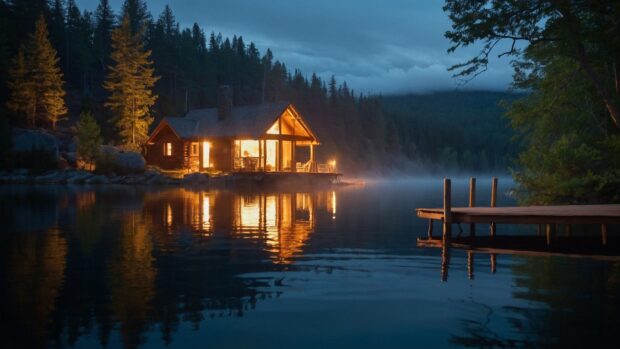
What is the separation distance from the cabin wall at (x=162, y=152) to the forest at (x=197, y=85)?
7.99m

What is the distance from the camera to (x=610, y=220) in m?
12.5

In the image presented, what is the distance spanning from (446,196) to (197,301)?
726 centimetres

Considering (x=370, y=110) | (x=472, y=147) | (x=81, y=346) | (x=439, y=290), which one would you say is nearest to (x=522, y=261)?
(x=439, y=290)

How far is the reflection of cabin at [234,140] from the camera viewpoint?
167 ft

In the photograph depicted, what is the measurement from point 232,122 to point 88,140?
42.7 ft

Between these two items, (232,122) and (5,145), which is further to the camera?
(232,122)

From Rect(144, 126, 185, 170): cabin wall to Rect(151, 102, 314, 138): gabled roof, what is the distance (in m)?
1.23

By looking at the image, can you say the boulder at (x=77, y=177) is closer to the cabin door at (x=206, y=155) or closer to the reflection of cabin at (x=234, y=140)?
the reflection of cabin at (x=234, y=140)

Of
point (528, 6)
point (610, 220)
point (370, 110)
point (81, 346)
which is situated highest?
point (370, 110)

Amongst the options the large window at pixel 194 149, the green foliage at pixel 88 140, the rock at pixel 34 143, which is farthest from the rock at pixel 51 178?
the large window at pixel 194 149

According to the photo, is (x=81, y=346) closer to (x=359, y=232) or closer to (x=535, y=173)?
(x=359, y=232)

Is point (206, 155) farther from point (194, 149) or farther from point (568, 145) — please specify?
point (568, 145)

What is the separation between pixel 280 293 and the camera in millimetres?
9789

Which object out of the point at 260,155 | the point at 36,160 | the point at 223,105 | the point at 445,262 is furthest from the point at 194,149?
the point at 445,262
